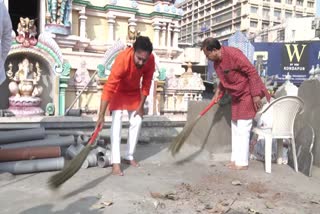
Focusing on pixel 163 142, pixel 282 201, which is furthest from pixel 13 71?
pixel 282 201

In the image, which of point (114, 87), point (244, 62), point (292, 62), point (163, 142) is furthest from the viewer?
point (292, 62)

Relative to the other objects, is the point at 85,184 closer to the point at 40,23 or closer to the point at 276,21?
the point at 40,23

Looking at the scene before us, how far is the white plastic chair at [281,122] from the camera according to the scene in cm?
382

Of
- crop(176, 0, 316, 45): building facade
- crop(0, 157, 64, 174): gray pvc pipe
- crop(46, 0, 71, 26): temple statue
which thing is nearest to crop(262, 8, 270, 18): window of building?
crop(176, 0, 316, 45): building facade

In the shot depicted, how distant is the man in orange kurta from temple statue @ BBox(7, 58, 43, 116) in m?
4.60

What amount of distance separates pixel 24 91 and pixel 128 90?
16.1ft

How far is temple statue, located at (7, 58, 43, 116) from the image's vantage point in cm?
779

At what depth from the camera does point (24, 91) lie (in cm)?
788

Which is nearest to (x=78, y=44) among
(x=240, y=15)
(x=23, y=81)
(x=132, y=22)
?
(x=132, y=22)

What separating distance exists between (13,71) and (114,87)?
5.57 metres

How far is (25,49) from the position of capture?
7.91 metres

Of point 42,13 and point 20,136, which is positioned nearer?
point 20,136

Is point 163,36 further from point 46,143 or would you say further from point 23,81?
point 46,143

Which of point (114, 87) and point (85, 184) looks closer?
point (85, 184)
